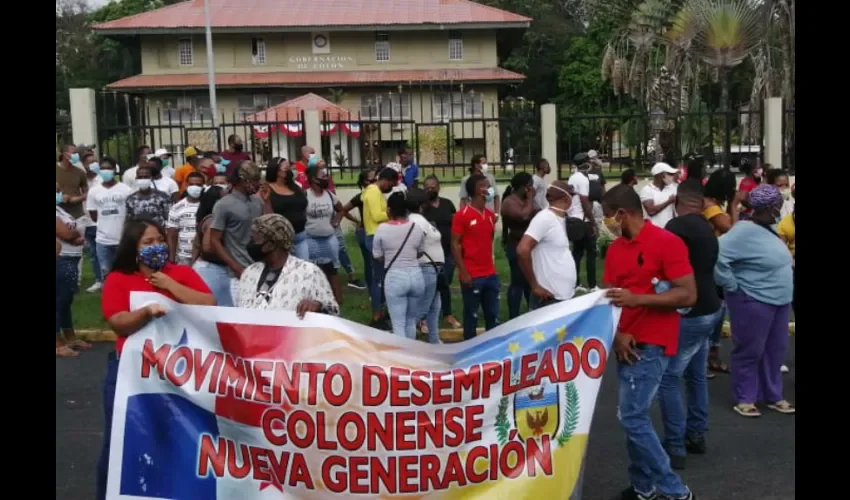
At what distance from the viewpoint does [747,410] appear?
775 centimetres

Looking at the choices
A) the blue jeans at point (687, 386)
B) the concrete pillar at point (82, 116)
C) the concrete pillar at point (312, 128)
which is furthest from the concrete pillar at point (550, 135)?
the blue jeans at point (687, 386)

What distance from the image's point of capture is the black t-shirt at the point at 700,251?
650 centimetres

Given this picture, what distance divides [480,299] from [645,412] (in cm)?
419

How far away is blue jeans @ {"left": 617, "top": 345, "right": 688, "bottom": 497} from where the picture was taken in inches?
222

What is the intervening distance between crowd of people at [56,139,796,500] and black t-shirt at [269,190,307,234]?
0.07 feet

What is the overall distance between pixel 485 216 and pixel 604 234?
6009 millimetres

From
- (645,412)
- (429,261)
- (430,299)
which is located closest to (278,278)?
(645,412)

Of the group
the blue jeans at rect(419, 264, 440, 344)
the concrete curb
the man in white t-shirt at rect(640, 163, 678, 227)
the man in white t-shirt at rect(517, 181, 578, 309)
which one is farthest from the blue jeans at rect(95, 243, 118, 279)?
the man in white t-shirt at rect(640, 163, 678, 227)

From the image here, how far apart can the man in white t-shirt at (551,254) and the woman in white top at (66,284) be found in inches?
184

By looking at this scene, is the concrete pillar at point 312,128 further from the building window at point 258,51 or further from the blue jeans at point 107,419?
the building window at point 258,51

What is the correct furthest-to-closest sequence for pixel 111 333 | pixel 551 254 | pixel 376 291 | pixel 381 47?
pixel 381 47, pixel 376 291, pixel 111 333, pixel 551 254

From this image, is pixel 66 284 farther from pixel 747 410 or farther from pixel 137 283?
pixel 747 410
